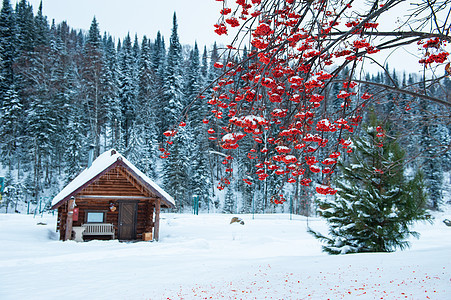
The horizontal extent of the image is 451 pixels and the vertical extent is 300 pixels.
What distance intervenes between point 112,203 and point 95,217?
1.14m

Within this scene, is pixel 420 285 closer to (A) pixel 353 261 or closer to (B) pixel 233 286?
(A) pixel 353 261

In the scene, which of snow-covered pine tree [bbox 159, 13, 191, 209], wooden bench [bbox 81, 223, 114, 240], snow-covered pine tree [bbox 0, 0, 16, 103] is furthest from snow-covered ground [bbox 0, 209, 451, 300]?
snow-covered pine tree [bbox 0, 0, 16, 103]

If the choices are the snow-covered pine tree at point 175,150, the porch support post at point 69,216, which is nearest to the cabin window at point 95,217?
the porch support post at point 69,216

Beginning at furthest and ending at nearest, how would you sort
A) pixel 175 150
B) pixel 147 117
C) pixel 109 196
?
1. pixel 147 117
2. pixel 175 150
3. pixel 109 196

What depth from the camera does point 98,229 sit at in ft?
56.2

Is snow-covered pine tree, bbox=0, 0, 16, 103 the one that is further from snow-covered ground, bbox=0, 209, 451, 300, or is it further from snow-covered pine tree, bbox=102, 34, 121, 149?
snow-covered ground, bbox=0, 209, 451, 300

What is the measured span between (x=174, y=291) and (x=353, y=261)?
5341 mm

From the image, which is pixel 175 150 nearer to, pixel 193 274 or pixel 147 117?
pixel 147 117

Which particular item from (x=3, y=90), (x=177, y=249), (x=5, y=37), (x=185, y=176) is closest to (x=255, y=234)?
(x=177, y=249)

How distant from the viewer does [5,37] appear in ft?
142

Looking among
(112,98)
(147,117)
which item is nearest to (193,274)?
(112,98)

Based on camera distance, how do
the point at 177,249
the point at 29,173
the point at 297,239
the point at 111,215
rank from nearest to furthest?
the point at 177,249 < the point at 111,215 < the point at 297,239 < the point at 29,173

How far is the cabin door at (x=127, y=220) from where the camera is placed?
18109mm

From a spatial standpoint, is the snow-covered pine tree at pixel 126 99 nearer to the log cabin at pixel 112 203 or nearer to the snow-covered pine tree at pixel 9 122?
the snow-covered pine tree at pixel 9 122
